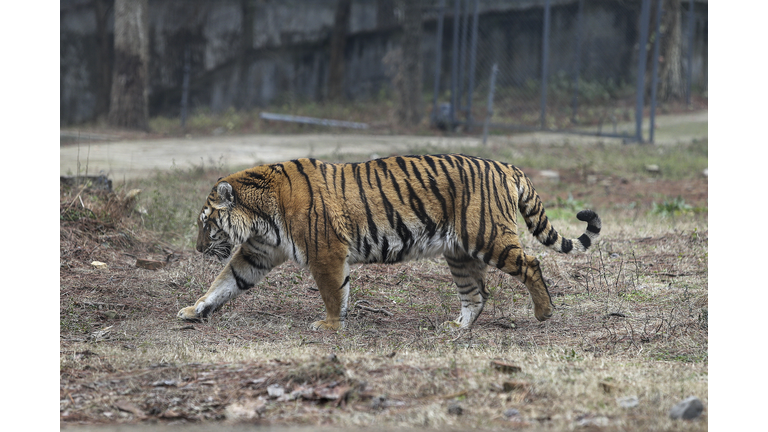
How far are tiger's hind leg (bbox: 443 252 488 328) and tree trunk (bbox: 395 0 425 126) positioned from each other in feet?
39.1

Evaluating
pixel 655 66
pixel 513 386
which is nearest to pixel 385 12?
pixel 655 66

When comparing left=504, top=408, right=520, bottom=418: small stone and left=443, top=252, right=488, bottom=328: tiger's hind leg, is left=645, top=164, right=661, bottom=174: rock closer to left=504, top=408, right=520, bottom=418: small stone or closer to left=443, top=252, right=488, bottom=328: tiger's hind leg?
left=443, top=252, right=488, bottom=328: tiger's hind leg

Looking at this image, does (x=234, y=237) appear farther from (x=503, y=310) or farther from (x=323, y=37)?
(x=323, y=37)

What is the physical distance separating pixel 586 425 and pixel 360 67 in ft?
61.2

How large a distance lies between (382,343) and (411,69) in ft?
42.3

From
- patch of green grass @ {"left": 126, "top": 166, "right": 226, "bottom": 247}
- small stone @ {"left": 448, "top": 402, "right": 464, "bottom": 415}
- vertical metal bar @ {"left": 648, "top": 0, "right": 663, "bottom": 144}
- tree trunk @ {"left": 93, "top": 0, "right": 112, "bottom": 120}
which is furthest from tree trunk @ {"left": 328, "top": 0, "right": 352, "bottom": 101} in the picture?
small stone @ {"left": 448, "top": 402, "right": 464, "bottom": 415}

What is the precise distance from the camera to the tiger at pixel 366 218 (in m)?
4.98

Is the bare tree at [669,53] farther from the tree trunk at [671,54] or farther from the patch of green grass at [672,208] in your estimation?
the patch of green grass at [672,208]

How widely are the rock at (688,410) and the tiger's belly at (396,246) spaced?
7.11 feet

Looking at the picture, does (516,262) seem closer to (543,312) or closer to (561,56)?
(543,312)

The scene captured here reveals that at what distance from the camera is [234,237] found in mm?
5137

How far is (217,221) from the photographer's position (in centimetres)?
515

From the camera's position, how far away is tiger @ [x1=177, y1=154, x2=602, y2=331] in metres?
4.98

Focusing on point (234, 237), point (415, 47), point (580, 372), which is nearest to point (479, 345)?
point (580, 372)
